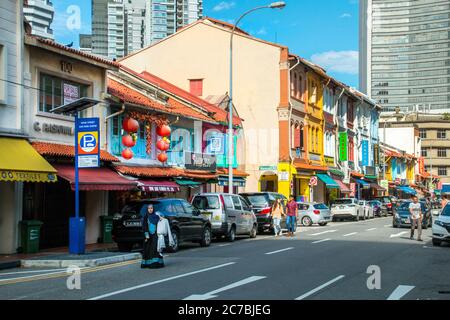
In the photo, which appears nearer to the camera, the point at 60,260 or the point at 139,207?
the point at 60,260

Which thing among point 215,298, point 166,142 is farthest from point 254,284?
point 166,142

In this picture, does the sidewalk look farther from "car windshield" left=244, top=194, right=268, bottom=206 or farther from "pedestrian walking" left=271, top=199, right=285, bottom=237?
"car windshield" left=244, top=194, right=268, bottom=206

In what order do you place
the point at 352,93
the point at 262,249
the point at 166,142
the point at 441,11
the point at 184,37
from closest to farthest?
the point at 262,249
the point at 166,142
the point at 184,37
the point at 352,93
the point at 441,11

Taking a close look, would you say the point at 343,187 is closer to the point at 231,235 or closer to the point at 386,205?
the point at 386,205

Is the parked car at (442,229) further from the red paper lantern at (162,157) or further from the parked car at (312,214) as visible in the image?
the parked car at (312,214)

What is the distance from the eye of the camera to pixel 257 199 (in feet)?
96.8

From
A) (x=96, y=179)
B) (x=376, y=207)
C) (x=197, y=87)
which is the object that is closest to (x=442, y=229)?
(x=96, y=179)

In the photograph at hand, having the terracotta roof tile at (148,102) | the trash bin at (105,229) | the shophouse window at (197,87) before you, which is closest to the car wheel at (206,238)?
the trash bin at (105,229)

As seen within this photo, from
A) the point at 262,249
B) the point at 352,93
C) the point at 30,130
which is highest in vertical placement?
the point at 352,93

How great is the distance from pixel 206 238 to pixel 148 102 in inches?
343
